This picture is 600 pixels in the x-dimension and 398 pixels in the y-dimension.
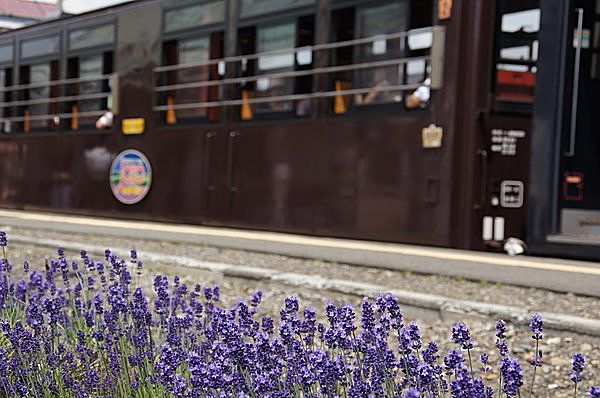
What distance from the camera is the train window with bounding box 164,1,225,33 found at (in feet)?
31.5

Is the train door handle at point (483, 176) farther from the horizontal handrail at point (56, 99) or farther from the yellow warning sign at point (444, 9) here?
the horizontal handrail at point (56, 99)

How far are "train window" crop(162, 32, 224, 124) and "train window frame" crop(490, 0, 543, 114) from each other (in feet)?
11.3

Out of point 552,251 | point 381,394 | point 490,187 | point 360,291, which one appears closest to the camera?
point 381,394

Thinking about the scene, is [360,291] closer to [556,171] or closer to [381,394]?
[556,171]

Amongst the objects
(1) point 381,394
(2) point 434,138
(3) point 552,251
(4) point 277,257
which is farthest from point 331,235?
(1) point 381,394

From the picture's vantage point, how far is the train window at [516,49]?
24.1 feet

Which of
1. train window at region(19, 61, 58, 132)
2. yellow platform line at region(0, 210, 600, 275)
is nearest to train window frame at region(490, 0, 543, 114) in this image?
yellow platform line at region(0, 210, 600, 275)

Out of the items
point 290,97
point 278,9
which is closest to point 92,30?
point 278,9

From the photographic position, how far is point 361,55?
7.99 m

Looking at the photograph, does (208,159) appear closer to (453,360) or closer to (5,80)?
(5,80)

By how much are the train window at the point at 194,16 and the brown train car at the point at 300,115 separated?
2 cm

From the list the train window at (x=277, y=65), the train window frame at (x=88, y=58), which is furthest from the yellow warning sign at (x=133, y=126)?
the train window at (x=277, y=65)

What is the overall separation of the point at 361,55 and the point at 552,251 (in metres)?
2.64

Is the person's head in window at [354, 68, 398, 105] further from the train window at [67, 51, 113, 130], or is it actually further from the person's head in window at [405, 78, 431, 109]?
the train window at [67, 51, 113, 130]
